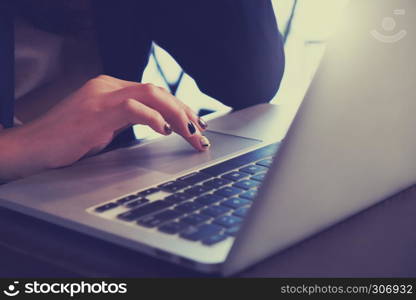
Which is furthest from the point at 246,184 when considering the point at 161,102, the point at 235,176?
the point at 161,102

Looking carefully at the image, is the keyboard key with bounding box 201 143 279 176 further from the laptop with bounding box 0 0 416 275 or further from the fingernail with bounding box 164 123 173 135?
the fingernail with bounding box 164 123 173 135

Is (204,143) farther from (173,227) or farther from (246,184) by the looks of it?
(173,227)

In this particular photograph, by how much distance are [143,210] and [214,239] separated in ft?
0.29

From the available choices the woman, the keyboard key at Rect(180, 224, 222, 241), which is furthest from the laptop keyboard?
the woman

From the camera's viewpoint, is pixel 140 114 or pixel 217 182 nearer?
pixel 217 182

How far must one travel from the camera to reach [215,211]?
1.43 ft

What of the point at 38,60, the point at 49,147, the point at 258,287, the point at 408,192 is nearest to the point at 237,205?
the point at 258,287

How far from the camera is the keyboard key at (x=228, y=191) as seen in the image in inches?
19.0

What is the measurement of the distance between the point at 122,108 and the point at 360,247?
0.36 meters

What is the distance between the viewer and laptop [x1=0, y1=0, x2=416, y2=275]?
0.35m

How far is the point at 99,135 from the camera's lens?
26.7 inches

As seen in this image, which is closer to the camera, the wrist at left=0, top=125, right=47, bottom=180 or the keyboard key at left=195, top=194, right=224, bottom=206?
the keyboard key at left=195, top=194, right=224, bottom=206

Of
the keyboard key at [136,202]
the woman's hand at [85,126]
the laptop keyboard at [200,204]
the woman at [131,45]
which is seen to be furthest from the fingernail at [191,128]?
the woman at [131,45]

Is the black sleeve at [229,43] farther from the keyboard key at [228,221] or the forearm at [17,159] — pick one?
the keyboard key at [228,221]
